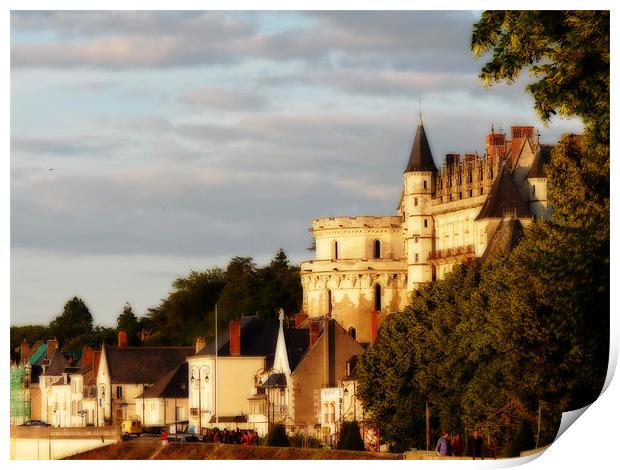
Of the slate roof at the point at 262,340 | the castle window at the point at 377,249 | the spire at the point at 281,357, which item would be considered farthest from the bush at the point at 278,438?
the castle window at the point at 377,249

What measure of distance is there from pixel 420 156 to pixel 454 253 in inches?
333

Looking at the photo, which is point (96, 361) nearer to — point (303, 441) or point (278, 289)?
point (278, 289)

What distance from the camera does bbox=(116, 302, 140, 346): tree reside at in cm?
12852

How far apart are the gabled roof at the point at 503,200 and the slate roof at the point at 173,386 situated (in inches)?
690

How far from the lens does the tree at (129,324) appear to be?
422 ft

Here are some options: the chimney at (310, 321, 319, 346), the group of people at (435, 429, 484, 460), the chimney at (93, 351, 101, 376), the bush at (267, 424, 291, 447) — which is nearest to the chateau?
the chimney at (310, 321, 319, 346)

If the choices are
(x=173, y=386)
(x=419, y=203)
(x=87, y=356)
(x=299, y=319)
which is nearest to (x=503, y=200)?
(x=419, y=203)

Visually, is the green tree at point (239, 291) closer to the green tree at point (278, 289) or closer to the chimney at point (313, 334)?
the green tree at point (278, 289)

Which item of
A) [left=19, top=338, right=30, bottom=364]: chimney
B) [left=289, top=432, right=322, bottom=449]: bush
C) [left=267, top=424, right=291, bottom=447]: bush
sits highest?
[left=19, top=338, right=30, bottom=364]: chimney

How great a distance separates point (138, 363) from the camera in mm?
106188

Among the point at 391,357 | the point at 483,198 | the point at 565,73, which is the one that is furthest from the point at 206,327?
the point at 565,73

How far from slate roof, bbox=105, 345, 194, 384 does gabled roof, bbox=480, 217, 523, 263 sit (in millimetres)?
22895

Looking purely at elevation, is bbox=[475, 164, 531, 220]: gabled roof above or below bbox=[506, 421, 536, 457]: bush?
above

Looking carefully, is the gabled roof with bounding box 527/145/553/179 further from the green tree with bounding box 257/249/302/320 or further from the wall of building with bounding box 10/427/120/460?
the green tree with bounding box 257/249/302/320
